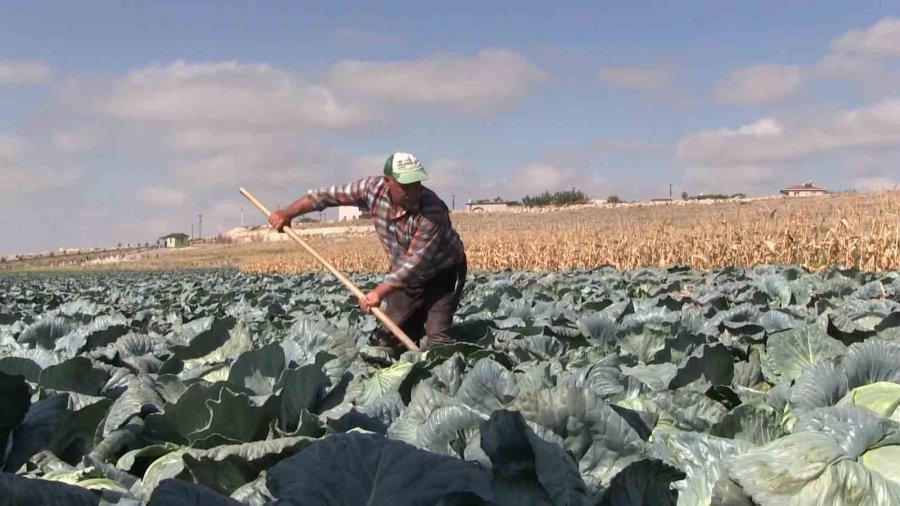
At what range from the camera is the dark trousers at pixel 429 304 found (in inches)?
244

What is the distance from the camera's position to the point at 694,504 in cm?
156

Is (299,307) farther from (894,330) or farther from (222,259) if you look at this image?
(222,259)

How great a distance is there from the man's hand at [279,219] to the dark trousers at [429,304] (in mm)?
1009

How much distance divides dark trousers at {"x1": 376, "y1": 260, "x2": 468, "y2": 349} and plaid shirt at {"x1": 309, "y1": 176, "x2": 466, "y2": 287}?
12 cm

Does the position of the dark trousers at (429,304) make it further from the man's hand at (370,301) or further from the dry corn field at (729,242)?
the dry corn field at (729,242)

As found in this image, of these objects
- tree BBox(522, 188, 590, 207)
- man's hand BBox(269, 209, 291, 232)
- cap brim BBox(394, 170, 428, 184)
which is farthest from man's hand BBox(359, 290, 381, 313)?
tree BBox(522, 188, 590, 207)

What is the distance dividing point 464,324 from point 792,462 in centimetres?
416

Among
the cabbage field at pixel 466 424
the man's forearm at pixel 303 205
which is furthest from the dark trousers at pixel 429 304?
the cabbage field at pixel 466 424

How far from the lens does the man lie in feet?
18.8

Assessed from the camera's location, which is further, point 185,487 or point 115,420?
point 115,420

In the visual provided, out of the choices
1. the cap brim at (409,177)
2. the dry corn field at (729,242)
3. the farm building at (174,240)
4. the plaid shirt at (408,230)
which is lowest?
the farm building at (174,240)

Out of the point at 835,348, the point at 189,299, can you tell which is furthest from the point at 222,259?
the point at 835,348

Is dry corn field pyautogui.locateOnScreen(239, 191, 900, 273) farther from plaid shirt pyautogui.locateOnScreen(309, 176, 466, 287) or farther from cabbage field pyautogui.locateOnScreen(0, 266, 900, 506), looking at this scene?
cabbage field pyautogui.locateOnScreen(0, 266, 900, 506)

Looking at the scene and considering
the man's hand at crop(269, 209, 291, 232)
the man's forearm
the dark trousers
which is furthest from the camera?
the man's forearm
